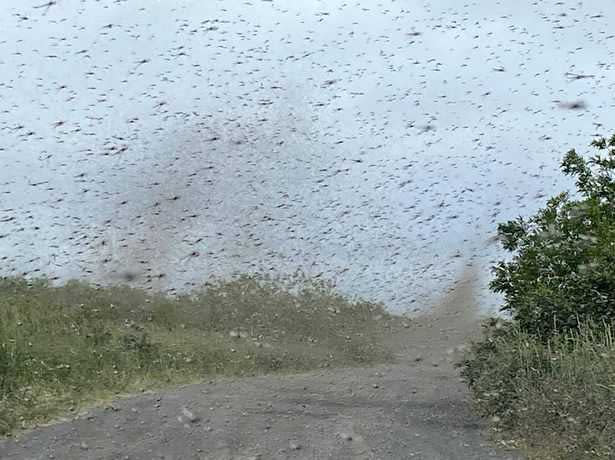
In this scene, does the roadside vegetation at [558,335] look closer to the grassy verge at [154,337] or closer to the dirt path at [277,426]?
the dirt path at [277,426]

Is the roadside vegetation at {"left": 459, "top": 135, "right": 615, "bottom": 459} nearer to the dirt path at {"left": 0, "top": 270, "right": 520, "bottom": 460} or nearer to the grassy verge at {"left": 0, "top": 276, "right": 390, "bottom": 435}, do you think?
the dirt path at {"left": 0, "top": 270, "right": 520, "bottom": 460}

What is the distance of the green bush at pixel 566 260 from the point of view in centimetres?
780

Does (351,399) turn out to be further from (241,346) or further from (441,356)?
(241,346)

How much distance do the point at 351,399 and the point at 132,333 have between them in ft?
22.4

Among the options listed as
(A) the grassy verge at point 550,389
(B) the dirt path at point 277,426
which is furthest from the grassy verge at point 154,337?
(A) the grassy verge at point 550,389

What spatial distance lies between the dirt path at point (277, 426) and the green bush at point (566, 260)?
1160 mm

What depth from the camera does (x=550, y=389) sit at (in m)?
6.34

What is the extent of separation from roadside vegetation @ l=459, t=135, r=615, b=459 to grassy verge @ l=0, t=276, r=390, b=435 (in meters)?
4.06

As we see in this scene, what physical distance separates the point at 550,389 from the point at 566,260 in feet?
7.71

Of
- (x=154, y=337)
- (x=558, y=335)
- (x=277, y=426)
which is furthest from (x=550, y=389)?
(x=154, y=337)

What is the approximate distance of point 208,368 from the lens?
1269 centimetres

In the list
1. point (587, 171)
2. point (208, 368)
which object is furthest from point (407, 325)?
point (587, 171)

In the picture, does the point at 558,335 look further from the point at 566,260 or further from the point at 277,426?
the point at 277,426

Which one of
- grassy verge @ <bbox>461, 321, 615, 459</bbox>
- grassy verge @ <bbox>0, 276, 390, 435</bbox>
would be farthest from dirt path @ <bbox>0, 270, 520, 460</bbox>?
grassy verge @ <bbox>0, 276, 390, 435</bbox>
